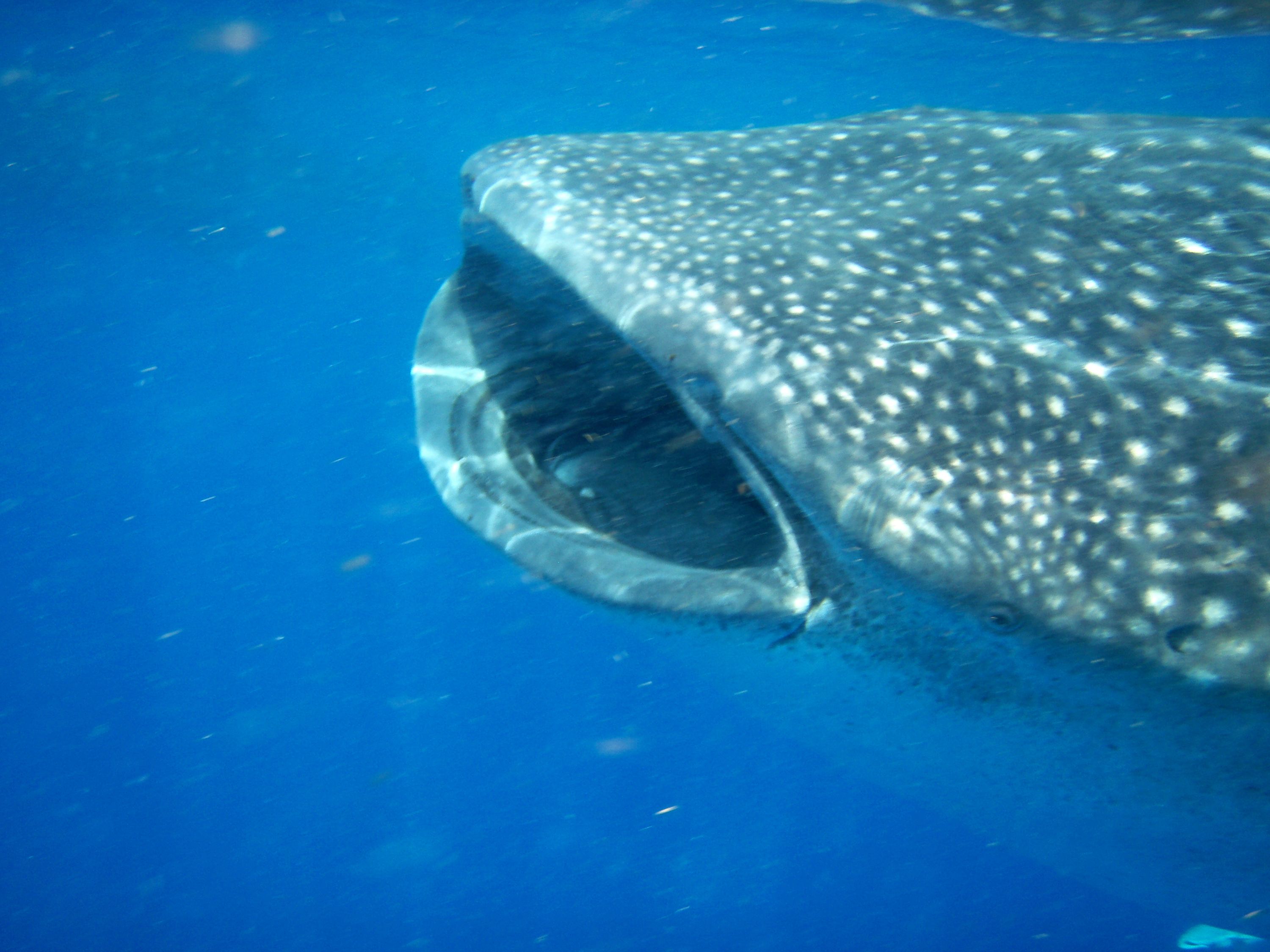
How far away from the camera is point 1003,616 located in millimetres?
1344

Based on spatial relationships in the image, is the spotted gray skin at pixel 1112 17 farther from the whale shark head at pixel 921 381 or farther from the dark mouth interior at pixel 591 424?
the dark mouth interior at pixel 591 424

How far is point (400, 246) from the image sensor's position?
82.7 ft

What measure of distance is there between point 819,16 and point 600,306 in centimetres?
1454

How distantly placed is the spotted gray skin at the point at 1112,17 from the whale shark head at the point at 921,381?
747cm

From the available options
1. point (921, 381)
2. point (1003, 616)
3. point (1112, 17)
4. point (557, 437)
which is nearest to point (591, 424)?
point (557, 437)

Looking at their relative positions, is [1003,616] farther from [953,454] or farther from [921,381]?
[921,381]

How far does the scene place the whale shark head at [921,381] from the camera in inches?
51.9

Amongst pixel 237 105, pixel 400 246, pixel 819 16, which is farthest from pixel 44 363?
pixel 819 16

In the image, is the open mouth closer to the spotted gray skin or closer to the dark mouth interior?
the dark mouth interior

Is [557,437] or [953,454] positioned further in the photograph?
[557,437]

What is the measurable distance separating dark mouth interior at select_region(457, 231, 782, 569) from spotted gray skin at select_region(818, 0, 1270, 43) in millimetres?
7965

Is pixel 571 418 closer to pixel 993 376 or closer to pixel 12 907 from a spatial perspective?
pixel 993 376

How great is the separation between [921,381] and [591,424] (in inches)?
46.8

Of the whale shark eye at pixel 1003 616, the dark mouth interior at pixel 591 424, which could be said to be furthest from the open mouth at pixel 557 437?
the whale shark eye at pixel 1003 616
